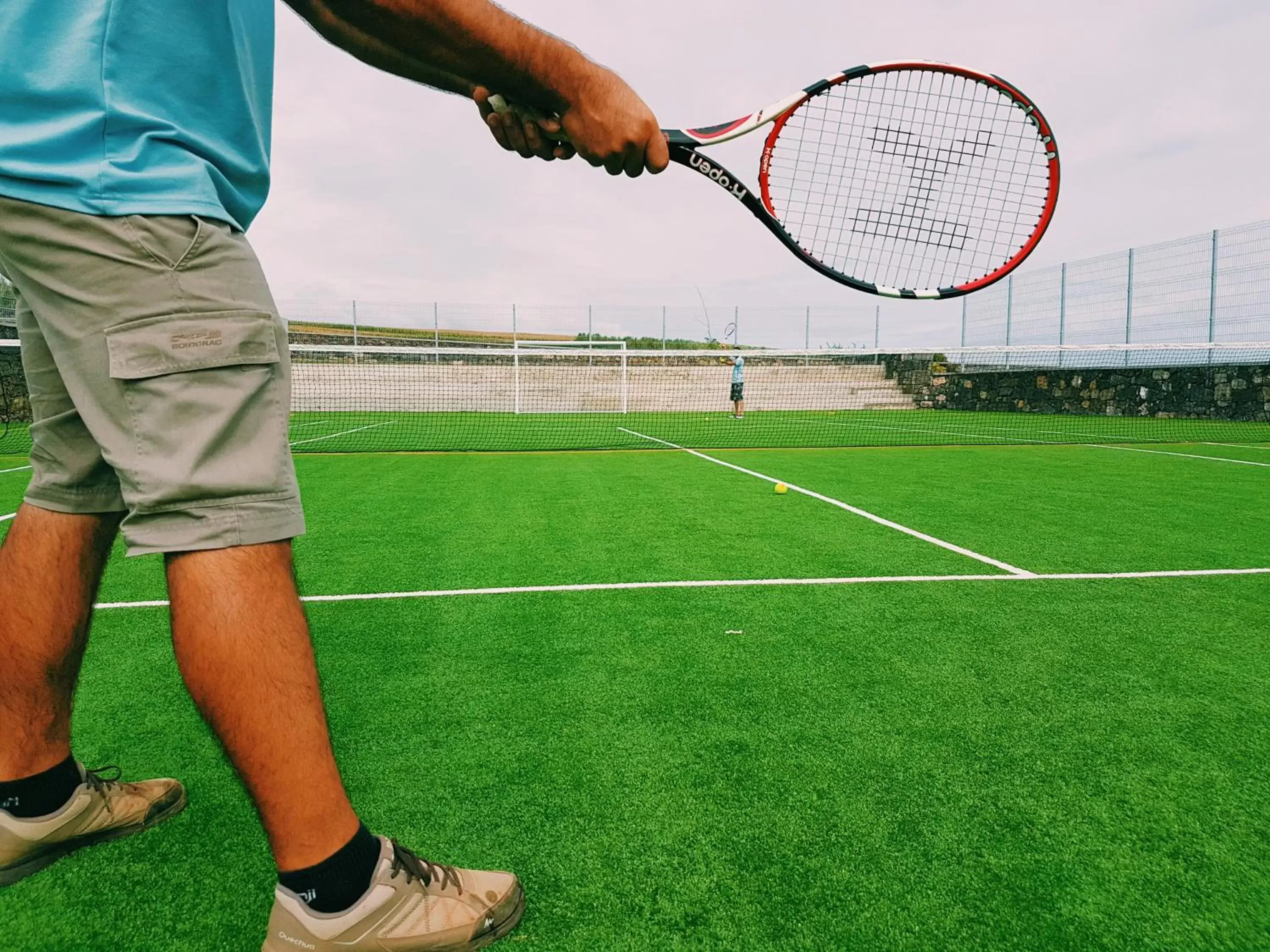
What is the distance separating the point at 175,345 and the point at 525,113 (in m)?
1.16

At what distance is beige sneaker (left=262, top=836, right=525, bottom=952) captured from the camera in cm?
128

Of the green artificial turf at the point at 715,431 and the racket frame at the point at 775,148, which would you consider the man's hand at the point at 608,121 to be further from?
the green artificial turf at the point at 715,431

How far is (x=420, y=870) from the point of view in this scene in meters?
1.41

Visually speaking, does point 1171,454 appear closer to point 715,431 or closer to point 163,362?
point 715,431

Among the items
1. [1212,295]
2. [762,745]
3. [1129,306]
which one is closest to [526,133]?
[762,745]

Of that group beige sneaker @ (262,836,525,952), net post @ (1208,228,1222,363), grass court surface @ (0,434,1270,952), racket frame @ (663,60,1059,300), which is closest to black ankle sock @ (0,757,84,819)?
grass court surface @ (0,434,1270,952)

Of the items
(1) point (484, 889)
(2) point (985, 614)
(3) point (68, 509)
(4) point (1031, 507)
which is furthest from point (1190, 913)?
(4) point (1031, 507)

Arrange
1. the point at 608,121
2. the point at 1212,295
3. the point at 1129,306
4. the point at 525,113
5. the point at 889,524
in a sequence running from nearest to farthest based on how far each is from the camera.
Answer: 1. the point at 608,121
2. the point at 525,113
3. the point at 889,524
4. the point at 1212,295
5. the point at 1129,306

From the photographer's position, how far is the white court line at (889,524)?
13.3 feet

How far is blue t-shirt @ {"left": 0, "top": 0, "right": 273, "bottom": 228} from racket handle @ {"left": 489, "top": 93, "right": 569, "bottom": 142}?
75 centimetres

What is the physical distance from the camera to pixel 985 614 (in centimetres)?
322

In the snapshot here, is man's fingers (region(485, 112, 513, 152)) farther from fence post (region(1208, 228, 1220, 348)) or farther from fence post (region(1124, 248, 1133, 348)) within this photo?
fence post (region(1124, 248, 1133, 348))

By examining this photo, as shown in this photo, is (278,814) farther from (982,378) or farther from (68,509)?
(982,378)

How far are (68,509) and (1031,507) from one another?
5936mm
